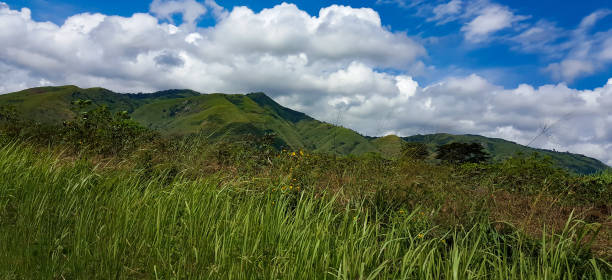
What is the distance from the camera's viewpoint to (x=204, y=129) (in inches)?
254

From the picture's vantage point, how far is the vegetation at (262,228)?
270 cm

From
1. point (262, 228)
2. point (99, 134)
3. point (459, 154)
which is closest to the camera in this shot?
point (262, 228)

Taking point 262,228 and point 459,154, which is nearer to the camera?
point 262,228

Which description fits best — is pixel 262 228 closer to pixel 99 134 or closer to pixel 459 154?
pixel 99 134

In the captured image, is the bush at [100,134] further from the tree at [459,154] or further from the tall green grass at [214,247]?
the tree at [459,154]

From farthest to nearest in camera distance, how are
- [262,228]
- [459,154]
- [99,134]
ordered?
[459,154] < [99,134] < [262,228]

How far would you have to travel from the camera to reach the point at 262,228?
3105 millimetres

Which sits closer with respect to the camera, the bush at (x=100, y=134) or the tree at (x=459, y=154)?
the bush at (x=100, y=134)

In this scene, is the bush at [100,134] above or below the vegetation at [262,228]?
above

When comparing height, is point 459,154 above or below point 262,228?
above

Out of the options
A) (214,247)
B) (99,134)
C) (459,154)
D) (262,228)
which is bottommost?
(214,247)

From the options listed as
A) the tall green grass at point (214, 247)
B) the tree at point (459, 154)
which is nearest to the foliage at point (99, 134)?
the tall green grass at point (214, 247)

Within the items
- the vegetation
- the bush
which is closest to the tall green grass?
the vegetation

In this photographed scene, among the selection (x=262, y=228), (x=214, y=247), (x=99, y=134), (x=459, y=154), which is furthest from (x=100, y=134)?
(x=459, y=154)
